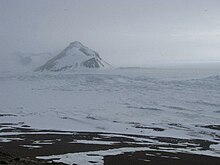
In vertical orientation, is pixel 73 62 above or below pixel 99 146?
above

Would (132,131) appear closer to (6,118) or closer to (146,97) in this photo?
(6,118)

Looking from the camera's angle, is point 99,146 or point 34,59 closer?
point 99,146

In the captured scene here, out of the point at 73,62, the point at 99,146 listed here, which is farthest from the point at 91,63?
the point at 99,146

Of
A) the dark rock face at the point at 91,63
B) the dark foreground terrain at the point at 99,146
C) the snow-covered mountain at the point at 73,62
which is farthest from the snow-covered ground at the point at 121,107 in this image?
the dark rock face at the point at 91,63

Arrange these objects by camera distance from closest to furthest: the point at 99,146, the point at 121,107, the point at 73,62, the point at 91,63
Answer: the point at 99,146
the point at 121,107
the point at 73,62
the point at 91,63

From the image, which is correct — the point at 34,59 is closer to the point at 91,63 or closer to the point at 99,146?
the point at 91,63

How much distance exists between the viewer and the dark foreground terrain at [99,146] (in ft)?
40.9

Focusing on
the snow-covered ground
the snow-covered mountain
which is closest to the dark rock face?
the snow-covered mountain

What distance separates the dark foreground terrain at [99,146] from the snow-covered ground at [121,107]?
1372 millimetres

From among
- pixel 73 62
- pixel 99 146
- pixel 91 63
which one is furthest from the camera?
pixel 91 63

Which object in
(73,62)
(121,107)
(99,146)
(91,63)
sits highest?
(73,62)

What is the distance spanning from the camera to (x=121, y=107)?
29.2 meters

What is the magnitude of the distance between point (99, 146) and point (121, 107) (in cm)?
1403

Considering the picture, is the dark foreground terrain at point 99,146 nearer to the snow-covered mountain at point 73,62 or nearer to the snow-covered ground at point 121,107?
the snow-covered ground at point 121,107
